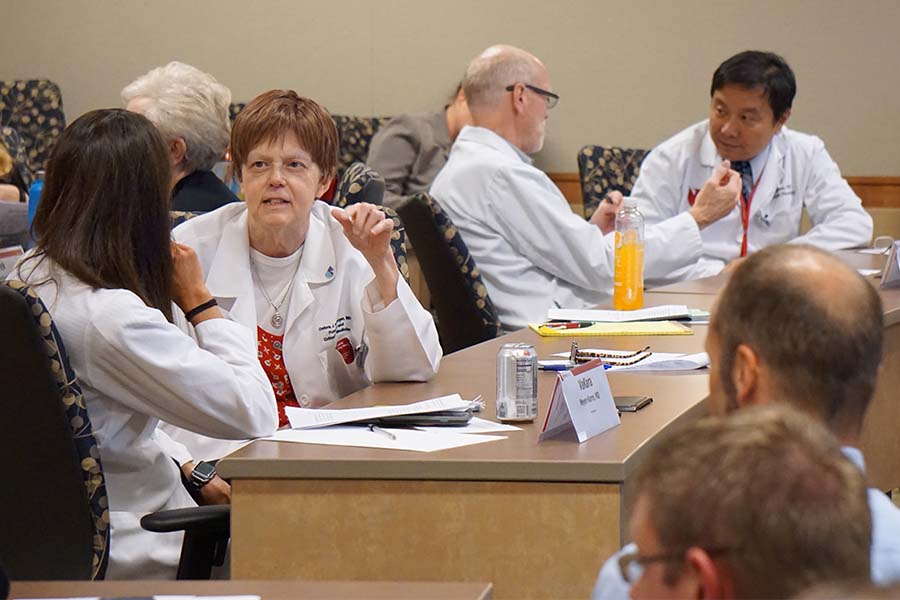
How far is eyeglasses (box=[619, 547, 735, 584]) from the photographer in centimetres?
77

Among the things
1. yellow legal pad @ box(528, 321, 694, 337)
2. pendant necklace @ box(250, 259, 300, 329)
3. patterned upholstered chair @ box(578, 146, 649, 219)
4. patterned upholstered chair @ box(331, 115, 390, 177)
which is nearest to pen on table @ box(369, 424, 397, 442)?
pendant necklace @ box(250, 259, 300, 329)

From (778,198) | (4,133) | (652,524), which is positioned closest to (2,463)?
(652,524)

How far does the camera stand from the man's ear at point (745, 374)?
1.33 metres

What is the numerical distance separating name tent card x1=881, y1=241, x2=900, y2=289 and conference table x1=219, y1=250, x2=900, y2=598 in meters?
1.85

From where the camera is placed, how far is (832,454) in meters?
0.78

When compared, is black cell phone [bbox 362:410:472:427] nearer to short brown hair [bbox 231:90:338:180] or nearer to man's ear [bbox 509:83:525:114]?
short brown hair [bbox 231:90:338:180]

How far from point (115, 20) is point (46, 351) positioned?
5.53 meters

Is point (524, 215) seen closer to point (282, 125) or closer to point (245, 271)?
point (282, 125)

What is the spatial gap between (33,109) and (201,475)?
16.3 ft

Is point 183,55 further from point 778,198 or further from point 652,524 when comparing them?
point 652,524

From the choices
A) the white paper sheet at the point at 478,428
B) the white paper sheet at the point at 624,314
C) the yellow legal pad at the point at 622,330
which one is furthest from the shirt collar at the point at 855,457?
the white paper sheet at the point at 624,314

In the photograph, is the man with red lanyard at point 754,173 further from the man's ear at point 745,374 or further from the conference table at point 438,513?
the man's ear at point 745,374

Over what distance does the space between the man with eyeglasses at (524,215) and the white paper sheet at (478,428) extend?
5.80ft

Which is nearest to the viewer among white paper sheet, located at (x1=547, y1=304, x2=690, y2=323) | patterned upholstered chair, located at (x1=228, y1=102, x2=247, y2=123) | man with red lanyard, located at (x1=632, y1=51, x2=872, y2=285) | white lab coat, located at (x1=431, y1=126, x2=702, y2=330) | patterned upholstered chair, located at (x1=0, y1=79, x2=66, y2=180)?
white paper sheet, located at (x1=547, y1=304, x2=690, y2=323)
